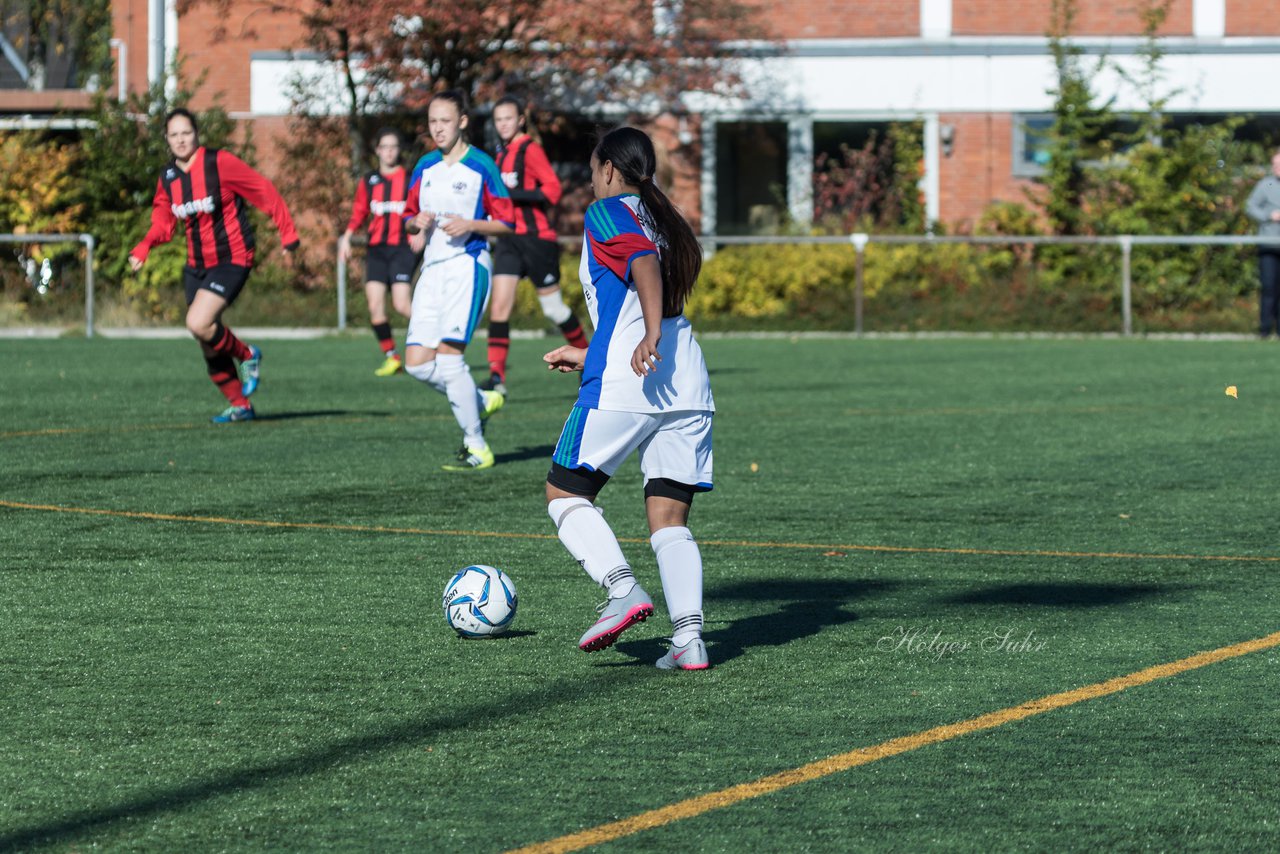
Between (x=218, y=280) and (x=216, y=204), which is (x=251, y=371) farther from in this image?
(x=216, y=204)

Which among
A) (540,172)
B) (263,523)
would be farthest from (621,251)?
(540,172)

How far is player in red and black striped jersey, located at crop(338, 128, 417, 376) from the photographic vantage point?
59.4ft

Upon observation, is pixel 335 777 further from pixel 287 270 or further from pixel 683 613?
pixel 287 270

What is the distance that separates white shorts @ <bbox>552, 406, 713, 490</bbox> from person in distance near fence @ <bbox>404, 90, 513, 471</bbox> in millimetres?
5148

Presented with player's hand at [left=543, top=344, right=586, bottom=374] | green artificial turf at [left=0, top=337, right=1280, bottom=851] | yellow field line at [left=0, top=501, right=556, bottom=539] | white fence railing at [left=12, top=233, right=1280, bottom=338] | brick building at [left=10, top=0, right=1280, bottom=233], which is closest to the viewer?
green artificial turf at [left=0, top=337, right=1280, bottom=851]

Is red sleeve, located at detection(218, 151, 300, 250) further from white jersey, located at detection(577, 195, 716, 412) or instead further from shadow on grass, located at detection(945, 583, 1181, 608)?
white jersey, located at detection(577, 195, 716, 412)

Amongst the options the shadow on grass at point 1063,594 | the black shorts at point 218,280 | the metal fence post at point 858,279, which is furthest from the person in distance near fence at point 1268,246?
the shadow on grass at point 1063,594

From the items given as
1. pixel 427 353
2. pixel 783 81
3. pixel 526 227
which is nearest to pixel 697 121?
pixel 783 81

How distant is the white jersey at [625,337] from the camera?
5914mm

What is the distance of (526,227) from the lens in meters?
15.6

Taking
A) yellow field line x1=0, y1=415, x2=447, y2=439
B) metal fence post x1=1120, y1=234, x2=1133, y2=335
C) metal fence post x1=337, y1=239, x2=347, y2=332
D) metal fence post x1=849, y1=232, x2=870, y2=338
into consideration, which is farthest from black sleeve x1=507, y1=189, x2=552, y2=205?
metal fence post x1=1120, y1=234, x2=1133, y2=335

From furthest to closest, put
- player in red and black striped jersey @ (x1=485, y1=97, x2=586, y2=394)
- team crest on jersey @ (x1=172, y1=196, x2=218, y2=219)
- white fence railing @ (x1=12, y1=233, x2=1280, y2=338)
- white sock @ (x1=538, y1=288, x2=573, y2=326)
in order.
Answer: white fence railing @ (x1=12, y1=233, x2=1280, y2=338) → white sock @ (x1=538, y1=288, x2=573, y2=326) → player in red and black striped jersey @ (x1=485, y1=97, x2=586, y2=394) → team crest on jersey @ (x1=172, y1=196, x2=218, y2=219)

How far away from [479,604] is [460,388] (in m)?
4.94

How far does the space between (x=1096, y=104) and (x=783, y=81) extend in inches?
191
